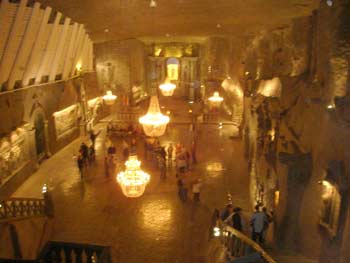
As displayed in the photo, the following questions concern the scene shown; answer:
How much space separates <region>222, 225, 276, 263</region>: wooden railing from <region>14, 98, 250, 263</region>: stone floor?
141 cm

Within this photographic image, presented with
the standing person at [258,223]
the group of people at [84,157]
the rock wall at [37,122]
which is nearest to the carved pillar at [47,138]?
the rock wall at [37,122]

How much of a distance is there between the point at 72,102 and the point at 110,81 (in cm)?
727

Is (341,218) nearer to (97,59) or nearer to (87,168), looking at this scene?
(87,168)

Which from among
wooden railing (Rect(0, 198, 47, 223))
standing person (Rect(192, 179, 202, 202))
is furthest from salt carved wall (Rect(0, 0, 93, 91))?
standing person (Rect(192, 179, 202, 202))

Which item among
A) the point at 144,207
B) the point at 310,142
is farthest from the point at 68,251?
the point at 310,142

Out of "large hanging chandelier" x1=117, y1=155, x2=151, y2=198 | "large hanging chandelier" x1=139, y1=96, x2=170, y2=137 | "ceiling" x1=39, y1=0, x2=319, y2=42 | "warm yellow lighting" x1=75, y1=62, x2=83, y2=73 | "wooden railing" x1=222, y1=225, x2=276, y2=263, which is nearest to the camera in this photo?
"wooden railing" x1=222, y1=225, x2=276, y2=263

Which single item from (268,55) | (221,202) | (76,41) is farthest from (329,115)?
(76,41)

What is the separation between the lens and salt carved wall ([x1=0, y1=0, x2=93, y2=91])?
9930mm

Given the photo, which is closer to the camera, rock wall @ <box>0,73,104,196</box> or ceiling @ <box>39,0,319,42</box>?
ceiling @ <box>39,0,319,42</box>

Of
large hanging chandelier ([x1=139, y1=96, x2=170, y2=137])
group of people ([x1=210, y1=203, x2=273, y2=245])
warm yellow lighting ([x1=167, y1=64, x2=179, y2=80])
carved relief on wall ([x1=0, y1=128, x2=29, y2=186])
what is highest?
warm yellow lighting ([x1=167, y1=64, x2=179, y2=80])

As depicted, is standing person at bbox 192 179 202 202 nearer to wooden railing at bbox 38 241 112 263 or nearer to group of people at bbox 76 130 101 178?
group of people at bbox 76 130 101 178

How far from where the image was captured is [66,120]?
1905 cm

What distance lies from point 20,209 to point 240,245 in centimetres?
654

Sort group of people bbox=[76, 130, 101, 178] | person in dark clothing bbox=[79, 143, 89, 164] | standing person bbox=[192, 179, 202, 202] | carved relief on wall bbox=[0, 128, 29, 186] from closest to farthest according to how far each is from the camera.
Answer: standing person bbox=[192, 179, 202, 202]
carved relief on wall bbox=[0, 128, 29, 186]
group of people bbox=[76, 130, 101, 178]
person in dark clothing bbox=[79, 143, 89, 164]
